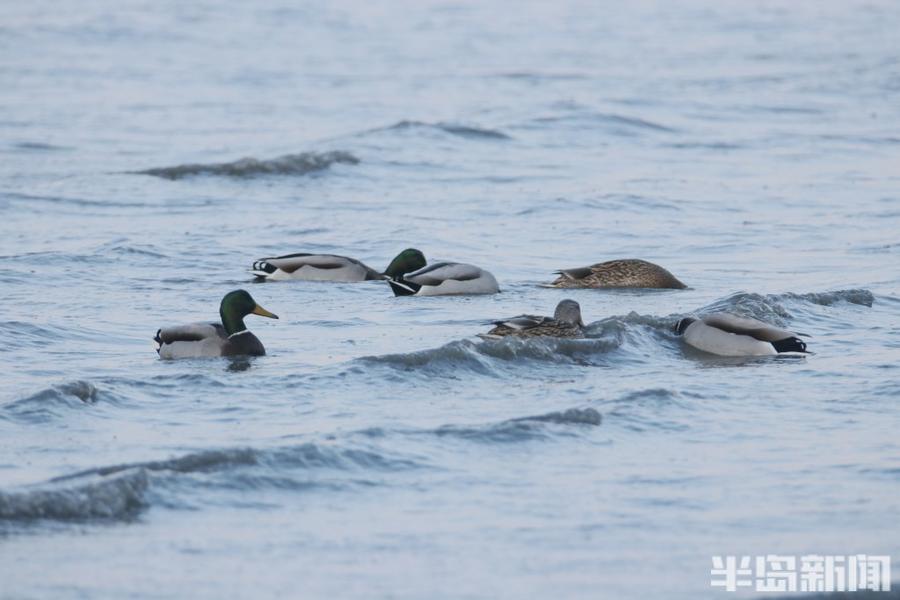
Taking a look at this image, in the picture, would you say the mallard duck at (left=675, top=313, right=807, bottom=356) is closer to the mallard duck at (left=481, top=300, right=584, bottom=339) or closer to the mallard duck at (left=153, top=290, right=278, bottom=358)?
the mallard duck at (left=481, top=300, right=584, bottom=339)

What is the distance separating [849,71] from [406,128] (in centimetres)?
1180

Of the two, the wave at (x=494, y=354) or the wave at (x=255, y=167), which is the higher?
the wave at (x=255, y=167)

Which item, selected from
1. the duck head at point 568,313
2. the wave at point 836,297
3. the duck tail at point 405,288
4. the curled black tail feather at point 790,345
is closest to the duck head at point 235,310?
the duck head at point 568,313

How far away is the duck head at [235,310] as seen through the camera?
1128cm

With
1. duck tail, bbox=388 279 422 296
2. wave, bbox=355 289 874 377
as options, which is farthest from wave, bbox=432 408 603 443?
duck tail, bbox=388 279 422 296

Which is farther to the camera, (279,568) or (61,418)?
(61,418)

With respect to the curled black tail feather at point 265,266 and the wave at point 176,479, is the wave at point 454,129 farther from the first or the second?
the wave at point 176,479

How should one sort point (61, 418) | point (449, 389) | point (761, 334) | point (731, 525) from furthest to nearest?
point (761, 334) < point (449, 389) < point (61, 418) < point (731, 525)

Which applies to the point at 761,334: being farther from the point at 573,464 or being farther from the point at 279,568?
the point at 279,568

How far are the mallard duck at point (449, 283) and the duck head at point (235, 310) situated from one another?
7.80 ft

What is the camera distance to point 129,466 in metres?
8.20

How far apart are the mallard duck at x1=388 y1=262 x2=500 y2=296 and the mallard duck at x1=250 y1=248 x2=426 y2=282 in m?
0.63

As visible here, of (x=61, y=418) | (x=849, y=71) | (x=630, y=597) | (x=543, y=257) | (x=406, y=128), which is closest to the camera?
(x=630, y=597)

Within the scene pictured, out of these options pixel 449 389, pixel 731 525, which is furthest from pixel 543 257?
pixel 731 525
